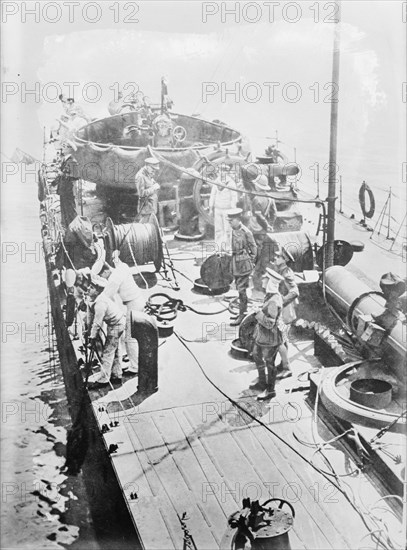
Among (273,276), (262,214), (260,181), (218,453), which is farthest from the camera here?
(260,181)

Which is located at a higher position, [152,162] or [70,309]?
[152,162]

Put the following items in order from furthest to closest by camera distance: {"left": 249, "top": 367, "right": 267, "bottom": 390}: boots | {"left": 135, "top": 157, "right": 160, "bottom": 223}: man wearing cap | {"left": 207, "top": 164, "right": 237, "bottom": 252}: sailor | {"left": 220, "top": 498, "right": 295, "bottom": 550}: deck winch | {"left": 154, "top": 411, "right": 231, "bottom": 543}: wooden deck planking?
{"left": 207, "top": 164, "right": 237, "bottom": 252}: sailor → {"left": 135, "top": 157, "right": 160, "bottom": 223}: man wearing cap → {"left": 249, "top": 367, "right": 267, "bottom": 390}: boots → {"left": 154, "top": 411, "right": 231, "bottom": 543}: wooden deck planking → {"left": 220, "top": 498, "right": 295, "bottom": 550}: deck winch

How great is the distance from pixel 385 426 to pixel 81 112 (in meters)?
4.78

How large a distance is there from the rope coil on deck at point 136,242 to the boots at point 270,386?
91.8 inches

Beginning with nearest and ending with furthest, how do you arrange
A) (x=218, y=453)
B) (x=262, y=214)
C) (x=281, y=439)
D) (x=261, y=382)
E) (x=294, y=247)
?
(x=218, y=453) → (x=281, y=439) → (x=261, y=382) → (x=294, y=247) → (x=262, y=214)

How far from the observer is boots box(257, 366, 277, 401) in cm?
765

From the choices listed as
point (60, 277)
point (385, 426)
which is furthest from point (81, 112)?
point (385, 426)

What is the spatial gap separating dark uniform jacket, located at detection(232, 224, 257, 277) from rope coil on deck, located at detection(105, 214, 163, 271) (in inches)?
44.5

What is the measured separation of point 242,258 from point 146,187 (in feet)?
5.34

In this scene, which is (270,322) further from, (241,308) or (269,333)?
(241,308)

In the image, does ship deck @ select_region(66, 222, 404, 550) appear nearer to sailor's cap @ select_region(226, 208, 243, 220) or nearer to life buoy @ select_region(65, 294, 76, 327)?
life buoy @ select_region(65, 294, 76, 327)

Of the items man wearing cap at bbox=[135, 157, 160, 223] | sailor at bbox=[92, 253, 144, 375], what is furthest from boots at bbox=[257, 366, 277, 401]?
man wearing cap at bbox=[135, 157, 160, 223]

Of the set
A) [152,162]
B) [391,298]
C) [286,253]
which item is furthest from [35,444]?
[391,298]

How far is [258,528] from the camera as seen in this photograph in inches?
238
